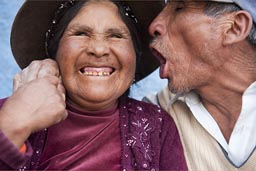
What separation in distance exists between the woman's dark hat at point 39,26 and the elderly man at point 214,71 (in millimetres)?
74

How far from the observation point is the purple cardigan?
192 cm

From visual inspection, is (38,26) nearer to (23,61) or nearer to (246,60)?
(23,61)

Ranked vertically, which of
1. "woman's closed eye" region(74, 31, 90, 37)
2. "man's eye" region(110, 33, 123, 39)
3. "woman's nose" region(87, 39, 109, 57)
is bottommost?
"woman's nose" region(87, 39, 109, 57)

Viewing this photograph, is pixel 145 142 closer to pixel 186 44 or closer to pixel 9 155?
pixel 186 44

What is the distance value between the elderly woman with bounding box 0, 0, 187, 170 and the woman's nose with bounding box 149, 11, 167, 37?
0.09m

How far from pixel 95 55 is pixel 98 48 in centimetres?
3

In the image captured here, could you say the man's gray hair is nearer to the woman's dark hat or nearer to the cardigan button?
the woman's dark hat

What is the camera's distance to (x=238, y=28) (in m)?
2.03

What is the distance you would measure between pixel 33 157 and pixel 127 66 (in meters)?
0.52

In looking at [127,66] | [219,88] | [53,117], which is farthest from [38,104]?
[219,88]

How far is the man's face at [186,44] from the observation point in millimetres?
2037

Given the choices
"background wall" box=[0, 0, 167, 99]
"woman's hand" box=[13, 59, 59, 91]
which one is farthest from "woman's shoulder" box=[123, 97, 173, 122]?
"background wall" box=[0, 0, 167, 99]

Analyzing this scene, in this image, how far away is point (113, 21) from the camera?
1.99 meters

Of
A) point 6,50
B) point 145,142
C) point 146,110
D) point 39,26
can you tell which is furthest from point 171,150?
point 6,50
